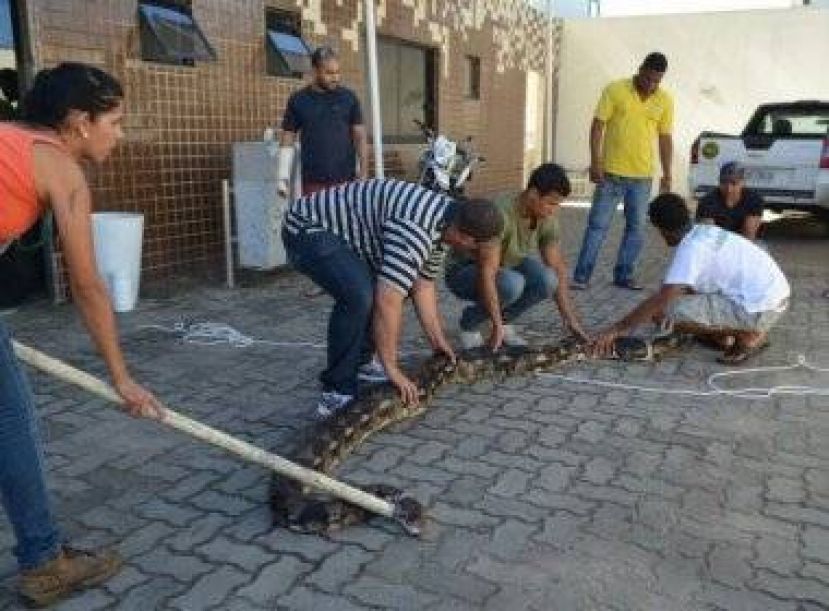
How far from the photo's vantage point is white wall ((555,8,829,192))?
15492 mm

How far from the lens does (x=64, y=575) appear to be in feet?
8.56

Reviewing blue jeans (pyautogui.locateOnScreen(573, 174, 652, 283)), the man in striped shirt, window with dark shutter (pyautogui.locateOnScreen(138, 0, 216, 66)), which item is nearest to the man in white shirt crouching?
the man in striped shirt

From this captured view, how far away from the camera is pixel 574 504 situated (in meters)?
3.36

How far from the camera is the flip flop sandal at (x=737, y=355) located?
5.35 metres

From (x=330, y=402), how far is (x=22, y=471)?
1.84 m

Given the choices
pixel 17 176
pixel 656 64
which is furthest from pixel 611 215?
pixel 17 176

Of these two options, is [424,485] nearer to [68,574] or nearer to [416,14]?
[68,574]

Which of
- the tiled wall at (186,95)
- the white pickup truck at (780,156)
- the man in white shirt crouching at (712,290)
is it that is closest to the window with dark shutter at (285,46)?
the tiled wall at (186,95)

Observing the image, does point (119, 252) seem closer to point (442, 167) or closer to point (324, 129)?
point (324, 129)

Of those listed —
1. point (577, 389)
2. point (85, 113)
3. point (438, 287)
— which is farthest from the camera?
point (438, 287)

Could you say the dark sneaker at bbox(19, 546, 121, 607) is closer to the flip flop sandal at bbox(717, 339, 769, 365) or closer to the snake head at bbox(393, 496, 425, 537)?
the snake head at bbox(393, 496, 425, 537)

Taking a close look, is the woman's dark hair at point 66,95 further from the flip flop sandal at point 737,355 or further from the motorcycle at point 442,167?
the motorcycle at point 442,167

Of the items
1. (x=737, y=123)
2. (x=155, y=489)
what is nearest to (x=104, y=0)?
(x=155, y=489)

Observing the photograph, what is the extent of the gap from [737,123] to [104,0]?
42.4 ft
